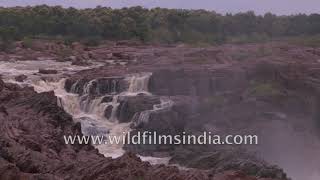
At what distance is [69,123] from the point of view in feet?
88.4

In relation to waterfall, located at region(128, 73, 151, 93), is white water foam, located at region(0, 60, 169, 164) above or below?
below

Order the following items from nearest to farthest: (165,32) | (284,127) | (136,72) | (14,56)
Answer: (284,127)
(136,72)
(14,56)
(165,32)

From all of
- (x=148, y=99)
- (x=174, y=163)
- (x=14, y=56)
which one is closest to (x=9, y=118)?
(x=174, y=163)

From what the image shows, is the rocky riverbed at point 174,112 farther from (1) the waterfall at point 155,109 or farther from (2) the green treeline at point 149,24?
(2) the green treeline at point 149,24

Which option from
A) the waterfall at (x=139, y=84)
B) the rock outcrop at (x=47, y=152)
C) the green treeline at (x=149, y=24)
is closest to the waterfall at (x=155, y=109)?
the waterfall at (x=139, y=84)

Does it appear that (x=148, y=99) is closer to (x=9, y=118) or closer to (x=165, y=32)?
(x=9, y=118)

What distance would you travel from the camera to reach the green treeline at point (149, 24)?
69.0 meters

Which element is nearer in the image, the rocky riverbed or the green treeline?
the rocky riverbed

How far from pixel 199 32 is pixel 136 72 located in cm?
3284

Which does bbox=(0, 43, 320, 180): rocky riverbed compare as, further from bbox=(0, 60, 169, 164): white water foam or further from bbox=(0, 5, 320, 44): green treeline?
bbox=(0, 5, 320, 44): green treeline

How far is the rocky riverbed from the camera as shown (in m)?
21.7

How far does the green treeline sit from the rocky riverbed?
25.5 metres

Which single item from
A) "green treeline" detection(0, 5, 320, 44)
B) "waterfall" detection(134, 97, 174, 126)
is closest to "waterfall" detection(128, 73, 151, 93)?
"waterfall" detection(134, 97, 174, 126)

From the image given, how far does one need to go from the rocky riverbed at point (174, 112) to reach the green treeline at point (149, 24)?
2546 centimetres
